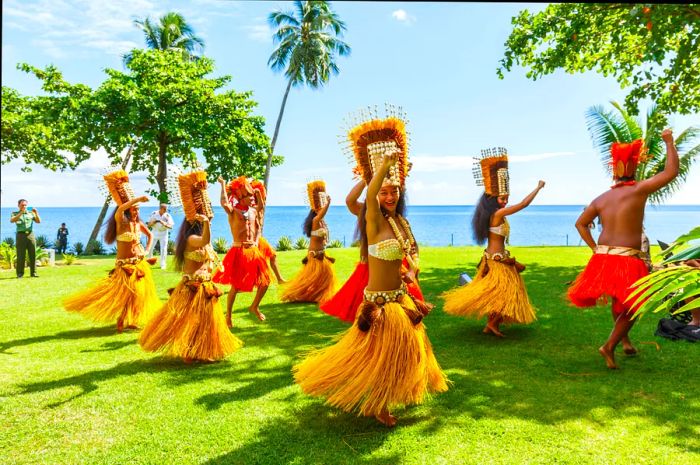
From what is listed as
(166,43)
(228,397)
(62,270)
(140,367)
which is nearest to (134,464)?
(228,397)

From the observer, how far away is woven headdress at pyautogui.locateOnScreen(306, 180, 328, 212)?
8469 mm

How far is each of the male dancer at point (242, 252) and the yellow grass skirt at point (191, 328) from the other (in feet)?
4.84

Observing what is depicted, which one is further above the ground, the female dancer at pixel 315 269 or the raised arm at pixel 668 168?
the raised arm at pixel 668 168

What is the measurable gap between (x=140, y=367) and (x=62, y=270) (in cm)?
887

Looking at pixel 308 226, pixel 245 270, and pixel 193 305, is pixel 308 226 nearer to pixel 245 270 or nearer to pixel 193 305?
pixel 245 270

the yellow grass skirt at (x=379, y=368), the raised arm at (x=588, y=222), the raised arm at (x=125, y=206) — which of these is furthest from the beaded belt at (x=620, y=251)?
the raised arm at (x=125, y=206)

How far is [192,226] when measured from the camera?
206 inches

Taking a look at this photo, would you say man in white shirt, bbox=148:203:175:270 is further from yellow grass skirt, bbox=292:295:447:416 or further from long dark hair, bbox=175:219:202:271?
yellow grass skirt, bbox=292:295:447:416

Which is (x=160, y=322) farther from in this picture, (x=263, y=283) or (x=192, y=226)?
(x=263, y=283)

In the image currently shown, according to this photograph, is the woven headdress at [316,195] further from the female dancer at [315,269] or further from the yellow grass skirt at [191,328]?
the yellow grass skirt at [191,328]

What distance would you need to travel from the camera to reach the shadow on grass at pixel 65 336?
584cm

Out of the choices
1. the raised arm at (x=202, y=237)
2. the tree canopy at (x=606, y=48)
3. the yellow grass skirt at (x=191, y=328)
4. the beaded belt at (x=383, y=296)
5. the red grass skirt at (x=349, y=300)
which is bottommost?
the yellow grass skirt at (x=191, y=328)

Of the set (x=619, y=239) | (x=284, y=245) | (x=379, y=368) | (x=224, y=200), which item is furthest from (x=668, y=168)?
(x=284, y=245)

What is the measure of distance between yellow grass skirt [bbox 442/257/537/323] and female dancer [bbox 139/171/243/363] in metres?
2.53
